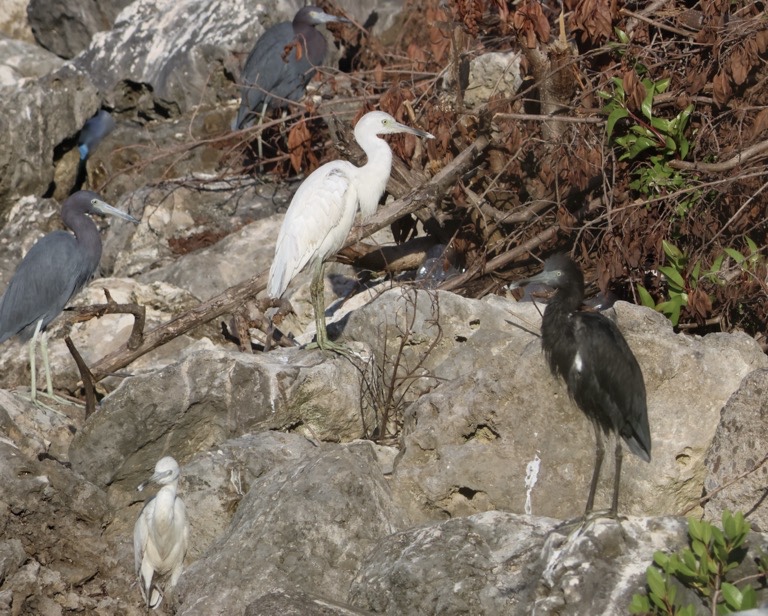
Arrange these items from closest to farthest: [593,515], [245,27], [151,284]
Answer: [593,515] < [151,284] < [245,27]

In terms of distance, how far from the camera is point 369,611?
4828 mm

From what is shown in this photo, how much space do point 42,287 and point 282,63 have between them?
13.8ft

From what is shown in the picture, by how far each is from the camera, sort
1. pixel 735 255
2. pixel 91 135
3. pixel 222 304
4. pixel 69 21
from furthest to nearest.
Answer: pixel 69 21, pixel 91 135, pixel 222 304, pixel 735 255

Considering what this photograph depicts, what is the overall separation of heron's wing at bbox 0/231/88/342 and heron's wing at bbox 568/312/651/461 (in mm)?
4389

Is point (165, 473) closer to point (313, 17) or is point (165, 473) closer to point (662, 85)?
point (662, 85)

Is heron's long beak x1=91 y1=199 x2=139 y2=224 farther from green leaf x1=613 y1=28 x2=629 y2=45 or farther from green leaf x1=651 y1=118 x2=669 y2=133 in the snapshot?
green leaf x1=651 y1=118 x2=669 y2=133

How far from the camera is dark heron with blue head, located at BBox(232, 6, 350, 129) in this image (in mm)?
11398

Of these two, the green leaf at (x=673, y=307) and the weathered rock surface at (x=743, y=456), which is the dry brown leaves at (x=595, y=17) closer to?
the green leaf at (x=673, y=307)

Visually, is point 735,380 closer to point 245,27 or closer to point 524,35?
point 524,35

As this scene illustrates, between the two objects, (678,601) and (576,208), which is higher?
(678,601)

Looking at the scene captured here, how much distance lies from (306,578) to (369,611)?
0.49m

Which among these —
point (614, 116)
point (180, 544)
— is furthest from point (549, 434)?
point (614, 116)

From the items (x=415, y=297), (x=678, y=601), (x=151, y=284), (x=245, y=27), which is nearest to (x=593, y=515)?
(x=678, y=601)

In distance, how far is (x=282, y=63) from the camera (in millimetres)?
11680
